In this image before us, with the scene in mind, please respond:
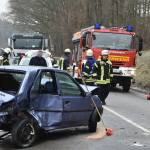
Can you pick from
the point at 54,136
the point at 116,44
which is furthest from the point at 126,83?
the point at 54,136

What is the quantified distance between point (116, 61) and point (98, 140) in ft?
37.3

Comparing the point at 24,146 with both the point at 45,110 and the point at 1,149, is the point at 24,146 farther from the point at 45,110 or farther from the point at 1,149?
the point at 45,110

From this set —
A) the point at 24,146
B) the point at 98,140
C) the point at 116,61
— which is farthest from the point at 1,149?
the point at 116,61

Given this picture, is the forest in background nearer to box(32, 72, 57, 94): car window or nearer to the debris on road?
the debris on road

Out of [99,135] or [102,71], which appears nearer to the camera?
[99,135]

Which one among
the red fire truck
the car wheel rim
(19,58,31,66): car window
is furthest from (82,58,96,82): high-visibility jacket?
the car wheel rim

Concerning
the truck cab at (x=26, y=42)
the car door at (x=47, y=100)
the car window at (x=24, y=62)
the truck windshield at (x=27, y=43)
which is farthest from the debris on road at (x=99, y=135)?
the truck windshield at (x=27, y=43)

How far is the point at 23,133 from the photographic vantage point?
5723 mm

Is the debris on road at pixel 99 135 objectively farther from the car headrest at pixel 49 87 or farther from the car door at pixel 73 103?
the car headrest at pixel 49 87

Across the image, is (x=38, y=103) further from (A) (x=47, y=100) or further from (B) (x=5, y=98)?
(B) (x=5, y=98)

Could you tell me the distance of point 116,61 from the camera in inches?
699

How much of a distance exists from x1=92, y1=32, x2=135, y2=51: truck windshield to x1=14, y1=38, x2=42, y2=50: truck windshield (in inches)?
432

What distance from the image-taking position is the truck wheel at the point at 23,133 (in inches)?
220

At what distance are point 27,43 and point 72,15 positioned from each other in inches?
543
